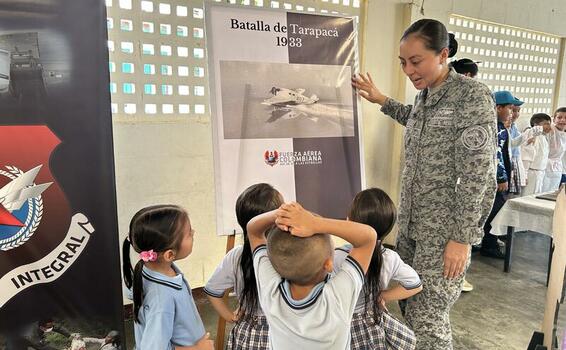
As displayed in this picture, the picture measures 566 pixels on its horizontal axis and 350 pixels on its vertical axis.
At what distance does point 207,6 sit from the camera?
5.84 ft

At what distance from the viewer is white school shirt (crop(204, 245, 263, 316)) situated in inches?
60.7

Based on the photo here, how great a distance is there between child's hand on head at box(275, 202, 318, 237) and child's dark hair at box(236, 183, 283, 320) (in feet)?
1.59

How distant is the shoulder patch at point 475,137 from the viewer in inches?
57.9

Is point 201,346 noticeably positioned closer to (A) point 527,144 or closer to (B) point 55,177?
(B) point 55,177

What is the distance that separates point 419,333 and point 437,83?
1002 mm

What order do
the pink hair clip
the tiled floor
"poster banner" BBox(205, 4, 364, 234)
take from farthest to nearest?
1. the tiled floor
2. "poster banner" BBox(205, 4, 364, 234)
3. the pink hair clip

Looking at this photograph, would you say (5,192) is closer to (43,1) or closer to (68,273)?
(68,273)

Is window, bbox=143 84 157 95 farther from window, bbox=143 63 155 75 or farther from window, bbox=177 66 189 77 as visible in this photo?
window, bbox=177 66 189 77

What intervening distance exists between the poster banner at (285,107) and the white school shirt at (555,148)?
128 inches

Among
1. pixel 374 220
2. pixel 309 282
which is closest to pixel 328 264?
pixel 309 282

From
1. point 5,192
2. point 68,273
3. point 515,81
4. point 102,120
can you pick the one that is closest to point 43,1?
point 102,120

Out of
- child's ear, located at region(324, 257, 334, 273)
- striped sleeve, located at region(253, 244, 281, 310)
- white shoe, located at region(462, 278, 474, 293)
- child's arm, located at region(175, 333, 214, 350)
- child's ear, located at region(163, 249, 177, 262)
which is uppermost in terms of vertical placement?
child's ear, located at region(324, 257, 334, 273)

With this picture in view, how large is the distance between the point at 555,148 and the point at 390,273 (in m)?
3.82

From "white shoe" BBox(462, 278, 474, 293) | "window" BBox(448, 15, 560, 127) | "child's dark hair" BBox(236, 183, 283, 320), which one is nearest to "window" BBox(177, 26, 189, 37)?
"child's dark hair" BBox(236, 183, 283, 320)
